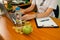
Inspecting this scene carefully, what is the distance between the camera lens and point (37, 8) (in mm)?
2201

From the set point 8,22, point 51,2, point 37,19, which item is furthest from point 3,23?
point 51,2

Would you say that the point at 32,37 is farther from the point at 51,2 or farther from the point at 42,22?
the point at 51,2

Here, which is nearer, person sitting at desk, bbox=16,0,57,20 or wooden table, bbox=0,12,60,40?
wooden table, bbox=0,12,60,40

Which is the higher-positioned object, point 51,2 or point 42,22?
point 51,2

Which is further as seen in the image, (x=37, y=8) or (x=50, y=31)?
(x=37, y=8)

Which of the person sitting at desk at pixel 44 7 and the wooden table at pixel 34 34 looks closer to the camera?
the wooden table at pixel 34 34

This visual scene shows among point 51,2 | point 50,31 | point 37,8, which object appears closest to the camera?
point 50,31

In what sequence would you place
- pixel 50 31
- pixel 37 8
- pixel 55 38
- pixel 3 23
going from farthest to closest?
pixel 37 8
pixel 3 23
pixel 50 31
pixel 55 38

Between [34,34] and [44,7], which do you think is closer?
[34,34]

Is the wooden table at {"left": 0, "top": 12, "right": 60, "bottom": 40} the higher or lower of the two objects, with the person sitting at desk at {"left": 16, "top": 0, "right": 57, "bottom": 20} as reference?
lower

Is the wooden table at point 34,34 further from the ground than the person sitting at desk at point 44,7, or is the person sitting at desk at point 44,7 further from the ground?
the person sitting at desk at point 44,7

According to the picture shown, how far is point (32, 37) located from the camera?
1.22 m

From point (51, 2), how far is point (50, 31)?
705mm

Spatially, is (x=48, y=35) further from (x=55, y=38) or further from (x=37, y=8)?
(x=37, y=8)
